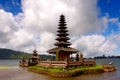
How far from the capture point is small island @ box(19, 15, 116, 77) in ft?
137

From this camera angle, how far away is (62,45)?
53312mm

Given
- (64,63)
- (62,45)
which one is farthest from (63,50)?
(64,63)

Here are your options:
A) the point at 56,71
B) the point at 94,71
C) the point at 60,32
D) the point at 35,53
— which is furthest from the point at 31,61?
the point at 56,71

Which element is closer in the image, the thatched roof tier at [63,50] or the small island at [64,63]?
the small island at [64,63]

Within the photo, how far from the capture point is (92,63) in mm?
53281

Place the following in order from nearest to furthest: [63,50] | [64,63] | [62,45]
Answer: [64,63], [63,50], [62,45]

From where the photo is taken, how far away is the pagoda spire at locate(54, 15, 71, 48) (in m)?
53.1

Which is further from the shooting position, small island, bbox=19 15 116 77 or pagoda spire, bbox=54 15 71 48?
pagoda spire, bbox=54 15 71 48

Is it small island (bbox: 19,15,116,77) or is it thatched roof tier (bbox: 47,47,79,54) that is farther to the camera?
thatched roof tier (bbox: 47,47,79,54)

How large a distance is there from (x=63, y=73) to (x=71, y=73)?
1720mm

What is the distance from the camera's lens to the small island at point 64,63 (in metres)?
41.6

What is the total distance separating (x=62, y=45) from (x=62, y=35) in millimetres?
2989

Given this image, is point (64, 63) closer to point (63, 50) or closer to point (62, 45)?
point (63, 50)

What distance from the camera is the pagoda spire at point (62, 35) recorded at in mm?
53119
